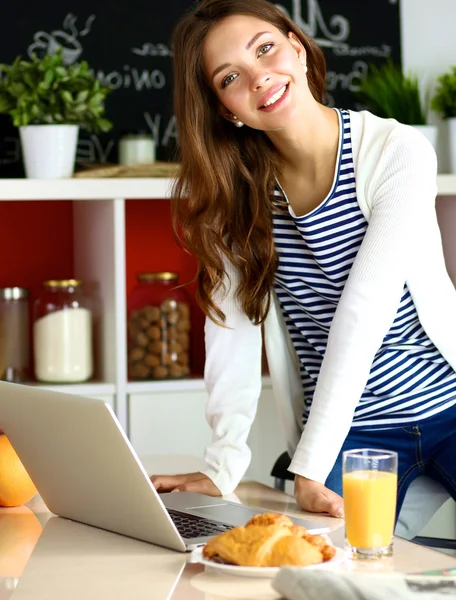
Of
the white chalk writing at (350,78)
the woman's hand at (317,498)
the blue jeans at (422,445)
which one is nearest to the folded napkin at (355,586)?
the woman's hand at (317,498)

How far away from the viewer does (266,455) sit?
8.89ft

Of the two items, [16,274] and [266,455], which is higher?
[16,274]

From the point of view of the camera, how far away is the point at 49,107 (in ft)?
8.28

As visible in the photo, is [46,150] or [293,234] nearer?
[293,234]

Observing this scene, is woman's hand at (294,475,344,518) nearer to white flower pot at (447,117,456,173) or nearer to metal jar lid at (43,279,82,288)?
metal jar lid at (43,279,82,288)

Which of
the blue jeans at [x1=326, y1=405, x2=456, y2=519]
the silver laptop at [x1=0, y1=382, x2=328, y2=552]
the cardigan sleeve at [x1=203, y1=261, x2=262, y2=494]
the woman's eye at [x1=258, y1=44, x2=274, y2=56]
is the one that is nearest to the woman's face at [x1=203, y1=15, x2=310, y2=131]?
the woman's eye at [x1=258, y1=44, x2=274, y2=56]

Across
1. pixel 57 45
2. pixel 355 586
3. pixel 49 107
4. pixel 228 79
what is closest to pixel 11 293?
pixel 49 107

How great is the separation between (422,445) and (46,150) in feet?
4.13

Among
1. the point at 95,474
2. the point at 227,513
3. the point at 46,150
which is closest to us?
the point at 95,474

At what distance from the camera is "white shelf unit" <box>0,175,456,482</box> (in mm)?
2498

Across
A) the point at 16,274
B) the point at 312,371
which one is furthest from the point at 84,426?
the point at 16,274

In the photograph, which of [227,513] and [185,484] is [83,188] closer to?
[185,484]

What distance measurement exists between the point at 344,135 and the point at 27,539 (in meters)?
0.87

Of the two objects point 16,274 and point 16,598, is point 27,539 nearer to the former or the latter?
point 16,598
